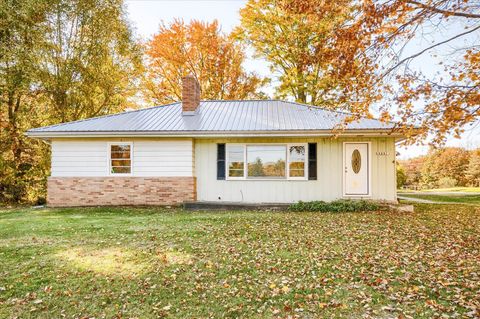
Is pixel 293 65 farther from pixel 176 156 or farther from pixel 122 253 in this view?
pixel 122 253

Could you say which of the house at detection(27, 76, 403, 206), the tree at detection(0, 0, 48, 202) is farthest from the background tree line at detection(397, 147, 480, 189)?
the tree at detection(0, 0, 48, 202)

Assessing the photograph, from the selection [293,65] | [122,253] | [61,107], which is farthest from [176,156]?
[293,65]

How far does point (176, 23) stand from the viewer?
22234mm

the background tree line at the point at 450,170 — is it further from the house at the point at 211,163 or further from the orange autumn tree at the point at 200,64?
the house at the point at 211,163

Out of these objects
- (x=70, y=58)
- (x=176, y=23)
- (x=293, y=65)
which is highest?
(x=176, y=23)

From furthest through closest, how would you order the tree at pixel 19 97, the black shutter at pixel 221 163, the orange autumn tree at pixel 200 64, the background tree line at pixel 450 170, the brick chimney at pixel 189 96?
Result: the background tree line at pixel 450 170 → the orange autumn tree at pixel 200 64 → the tree at pixel 19 97 → the brick chimney at pixel 189 96 → the black shutter at pixel 221 163

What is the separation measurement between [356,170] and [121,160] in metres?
8.67

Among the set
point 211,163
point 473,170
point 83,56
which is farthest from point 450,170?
point 83,56

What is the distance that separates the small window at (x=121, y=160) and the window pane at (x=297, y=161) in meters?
6.01

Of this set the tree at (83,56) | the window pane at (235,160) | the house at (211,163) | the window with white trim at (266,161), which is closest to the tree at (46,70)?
the tree at (83,56)

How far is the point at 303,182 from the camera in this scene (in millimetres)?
11414

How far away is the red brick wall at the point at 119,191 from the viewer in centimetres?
1157

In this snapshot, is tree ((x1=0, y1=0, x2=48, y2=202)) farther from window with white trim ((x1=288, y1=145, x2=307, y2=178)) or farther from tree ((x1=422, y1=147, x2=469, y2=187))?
tree ((x1=422, y1=147, x2=469, y2=187))

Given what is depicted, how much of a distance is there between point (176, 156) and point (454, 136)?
8564mm
